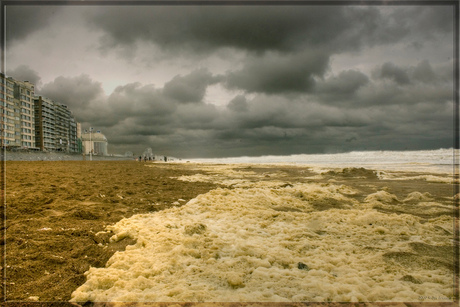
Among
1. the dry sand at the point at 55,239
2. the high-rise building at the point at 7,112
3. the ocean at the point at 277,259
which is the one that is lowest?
the ocean at the point at 277,259

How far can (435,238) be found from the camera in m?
4.46

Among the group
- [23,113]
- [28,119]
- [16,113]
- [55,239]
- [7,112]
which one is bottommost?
[55,239]

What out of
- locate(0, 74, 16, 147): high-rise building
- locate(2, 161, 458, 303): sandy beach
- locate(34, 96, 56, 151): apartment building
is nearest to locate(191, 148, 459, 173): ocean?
locate(2, 161, 458, 303): sandy beach

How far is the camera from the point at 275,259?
12.0ft

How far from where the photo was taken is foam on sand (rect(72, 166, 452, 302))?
2.77 metres

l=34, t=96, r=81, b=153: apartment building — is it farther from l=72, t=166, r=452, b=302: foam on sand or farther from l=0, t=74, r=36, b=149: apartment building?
l=72, t=166, r=452, b=302: foam on sand

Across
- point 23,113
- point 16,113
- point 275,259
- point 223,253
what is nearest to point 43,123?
point 23,113

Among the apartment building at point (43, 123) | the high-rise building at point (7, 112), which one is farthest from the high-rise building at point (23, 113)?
the apartment building at point (43, 123)

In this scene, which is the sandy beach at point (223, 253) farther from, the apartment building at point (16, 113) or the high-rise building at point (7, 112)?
the high-rise building at point (7, 112)

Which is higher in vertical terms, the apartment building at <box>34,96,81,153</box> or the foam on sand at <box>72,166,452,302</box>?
the apartment building at <box>34,96,81,153</box>

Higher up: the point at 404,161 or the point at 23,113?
the point at 23,113

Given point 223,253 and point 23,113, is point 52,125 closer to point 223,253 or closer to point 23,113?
point 23,113

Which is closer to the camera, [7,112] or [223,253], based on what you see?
[223,253]

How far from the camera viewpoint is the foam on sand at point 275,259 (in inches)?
109
